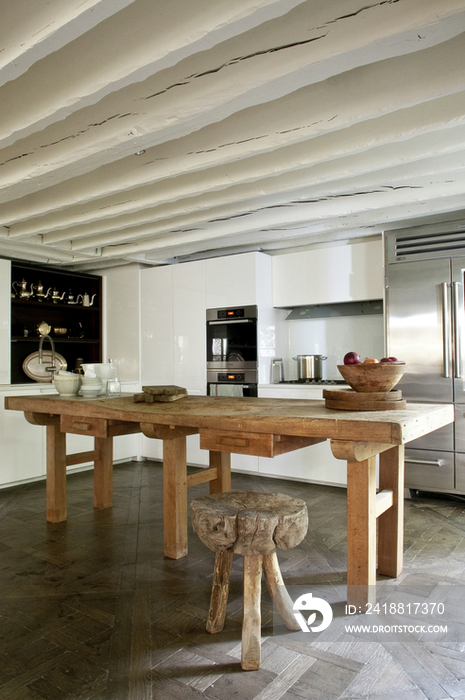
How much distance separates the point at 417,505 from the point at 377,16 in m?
3.36

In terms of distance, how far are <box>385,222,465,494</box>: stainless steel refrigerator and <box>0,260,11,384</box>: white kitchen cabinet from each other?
3.70m

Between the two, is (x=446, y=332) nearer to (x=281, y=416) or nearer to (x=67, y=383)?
(x=281, y=416)

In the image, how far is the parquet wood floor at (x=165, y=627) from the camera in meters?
1.65

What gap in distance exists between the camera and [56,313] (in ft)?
19.5

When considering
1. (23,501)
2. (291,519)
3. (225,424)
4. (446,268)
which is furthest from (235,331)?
(291,519)

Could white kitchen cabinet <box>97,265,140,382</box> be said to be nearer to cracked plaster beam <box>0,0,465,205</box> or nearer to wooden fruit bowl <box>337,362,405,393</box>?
cracked plaster beam <box>0,0,465,205</box>

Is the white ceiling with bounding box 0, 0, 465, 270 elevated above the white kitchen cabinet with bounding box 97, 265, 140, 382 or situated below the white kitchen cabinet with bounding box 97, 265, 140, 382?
above

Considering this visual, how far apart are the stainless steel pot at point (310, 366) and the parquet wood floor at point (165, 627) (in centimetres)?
160

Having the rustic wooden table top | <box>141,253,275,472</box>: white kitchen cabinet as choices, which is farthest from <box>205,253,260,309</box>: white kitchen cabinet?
the rustic wooden table top

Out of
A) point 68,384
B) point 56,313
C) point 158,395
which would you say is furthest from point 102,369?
point 56,313

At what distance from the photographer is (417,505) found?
381cm

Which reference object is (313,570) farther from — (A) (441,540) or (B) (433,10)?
(B) (433,10)

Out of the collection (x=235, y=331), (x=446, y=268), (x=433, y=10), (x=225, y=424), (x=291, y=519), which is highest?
(x=433, y=10)

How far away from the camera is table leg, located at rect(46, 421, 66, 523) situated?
3414 millimetres
